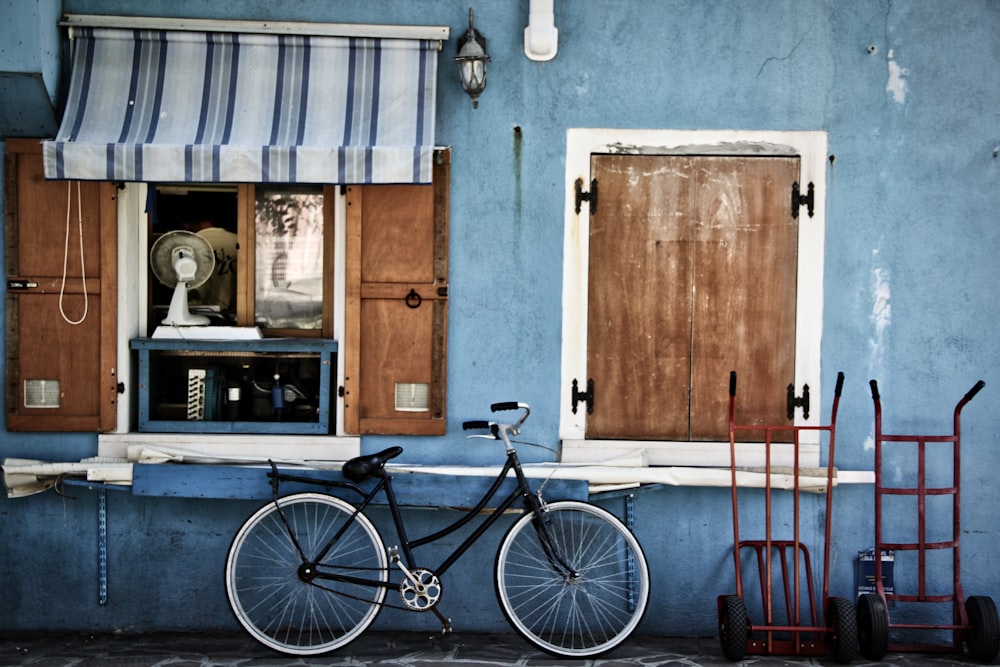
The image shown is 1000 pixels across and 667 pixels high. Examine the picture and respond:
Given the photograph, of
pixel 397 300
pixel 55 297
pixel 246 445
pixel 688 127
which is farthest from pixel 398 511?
pixel 688 127

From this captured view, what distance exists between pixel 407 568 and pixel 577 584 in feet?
3.31

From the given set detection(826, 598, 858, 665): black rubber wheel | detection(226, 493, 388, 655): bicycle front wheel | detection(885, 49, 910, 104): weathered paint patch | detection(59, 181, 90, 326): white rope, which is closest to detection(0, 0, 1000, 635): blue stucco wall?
detection(885, 49, 910, 104): weathered paint patch

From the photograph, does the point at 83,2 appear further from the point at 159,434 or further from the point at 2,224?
the point at 159,434

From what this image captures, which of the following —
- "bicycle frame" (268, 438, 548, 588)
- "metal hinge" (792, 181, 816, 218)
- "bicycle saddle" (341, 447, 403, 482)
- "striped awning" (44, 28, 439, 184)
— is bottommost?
"bicycle frame" (268, 438, 548, 588)

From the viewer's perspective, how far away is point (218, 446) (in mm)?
6078

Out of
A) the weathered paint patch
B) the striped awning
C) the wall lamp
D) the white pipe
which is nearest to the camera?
the striped awning

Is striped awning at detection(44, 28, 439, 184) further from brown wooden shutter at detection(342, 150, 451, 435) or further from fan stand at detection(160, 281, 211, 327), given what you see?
fan stand at detection(160, 281, 211, 327)

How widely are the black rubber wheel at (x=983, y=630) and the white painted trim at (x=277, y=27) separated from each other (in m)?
4.51

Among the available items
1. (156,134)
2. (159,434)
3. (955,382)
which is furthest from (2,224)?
(955,382)

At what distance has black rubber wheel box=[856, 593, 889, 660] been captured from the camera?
5.46 meters

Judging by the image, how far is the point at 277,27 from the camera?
5.95m

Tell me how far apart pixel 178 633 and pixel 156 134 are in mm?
3026

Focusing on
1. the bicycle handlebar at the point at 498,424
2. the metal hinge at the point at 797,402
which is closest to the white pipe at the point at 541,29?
the bicycle handlebar at the point at 498,424

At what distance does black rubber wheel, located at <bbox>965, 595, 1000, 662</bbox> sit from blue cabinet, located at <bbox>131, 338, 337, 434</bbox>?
392 centimetres
